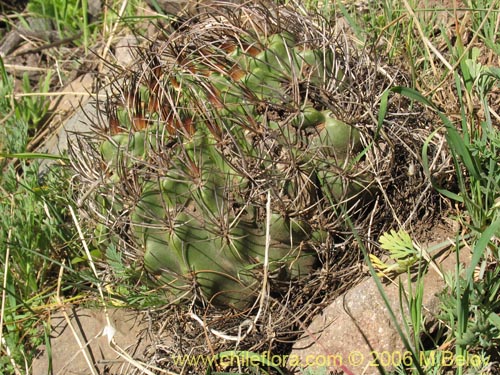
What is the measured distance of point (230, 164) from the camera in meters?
1.95

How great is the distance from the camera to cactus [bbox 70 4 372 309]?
6.48 feet

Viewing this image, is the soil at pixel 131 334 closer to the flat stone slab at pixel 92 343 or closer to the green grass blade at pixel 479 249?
the flat stone slab at pixel 92 343

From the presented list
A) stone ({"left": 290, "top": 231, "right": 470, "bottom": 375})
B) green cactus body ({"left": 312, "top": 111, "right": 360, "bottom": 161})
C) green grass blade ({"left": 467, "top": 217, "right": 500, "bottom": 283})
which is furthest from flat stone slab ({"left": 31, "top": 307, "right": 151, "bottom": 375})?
green grass blade ({"left": 467, "top": 217, "right": 500, "bottom": 283})

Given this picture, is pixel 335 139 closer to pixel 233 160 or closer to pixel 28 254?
pixel 233 160

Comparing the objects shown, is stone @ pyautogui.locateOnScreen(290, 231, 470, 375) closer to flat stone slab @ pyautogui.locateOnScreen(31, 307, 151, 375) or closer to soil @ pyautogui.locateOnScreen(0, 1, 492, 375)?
soil @ pyautogui.locateOnScreen(0, 1, 492, 375)

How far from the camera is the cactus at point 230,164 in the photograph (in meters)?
1.98

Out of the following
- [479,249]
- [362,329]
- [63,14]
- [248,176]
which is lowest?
[362,329]

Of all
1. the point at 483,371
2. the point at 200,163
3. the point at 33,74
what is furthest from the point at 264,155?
the point at 33,74

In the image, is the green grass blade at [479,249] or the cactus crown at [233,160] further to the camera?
the cactus crown at [233,160]

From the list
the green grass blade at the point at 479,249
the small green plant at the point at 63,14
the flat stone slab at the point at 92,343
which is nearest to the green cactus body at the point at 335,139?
the green grass blade at the point at 479,249

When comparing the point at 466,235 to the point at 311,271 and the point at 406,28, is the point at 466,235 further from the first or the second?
the point at 406,28

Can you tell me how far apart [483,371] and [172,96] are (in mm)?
1249

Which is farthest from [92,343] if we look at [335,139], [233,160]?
[335,139]

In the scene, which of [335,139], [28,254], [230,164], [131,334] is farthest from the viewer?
[28,254]
